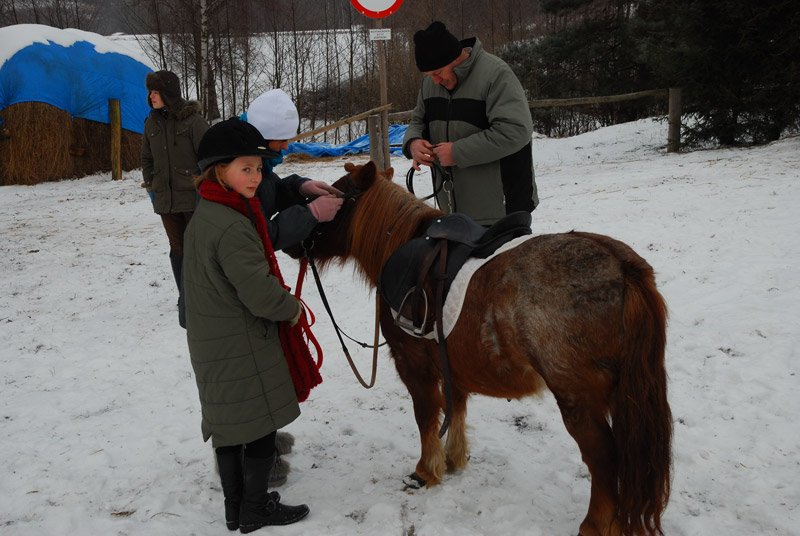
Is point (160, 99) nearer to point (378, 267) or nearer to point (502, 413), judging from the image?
point (378, 267)

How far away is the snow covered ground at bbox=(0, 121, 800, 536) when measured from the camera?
2.55m

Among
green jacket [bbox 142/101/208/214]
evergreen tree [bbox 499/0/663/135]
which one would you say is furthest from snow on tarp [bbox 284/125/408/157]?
green jacket [bbox 142/101/208/214]

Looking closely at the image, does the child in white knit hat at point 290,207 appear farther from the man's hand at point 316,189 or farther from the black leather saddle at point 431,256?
the black leather saddle at point 431,256

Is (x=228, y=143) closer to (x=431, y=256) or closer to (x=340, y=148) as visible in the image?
(x=431, y=256)

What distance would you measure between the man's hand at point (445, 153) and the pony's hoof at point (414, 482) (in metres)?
1.68

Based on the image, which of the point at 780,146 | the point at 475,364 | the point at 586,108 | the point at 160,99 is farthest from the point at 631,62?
the point at 475,364

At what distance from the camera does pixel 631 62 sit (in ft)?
62.2

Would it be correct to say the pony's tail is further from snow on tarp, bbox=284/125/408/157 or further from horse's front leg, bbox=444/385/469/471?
snow on tarp, bbox=284/125/408/157

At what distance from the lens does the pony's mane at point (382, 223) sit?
2.61 meters

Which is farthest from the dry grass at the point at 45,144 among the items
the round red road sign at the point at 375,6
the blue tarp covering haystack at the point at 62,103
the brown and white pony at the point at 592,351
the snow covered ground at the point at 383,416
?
the brown and white pony at the point at 592,351

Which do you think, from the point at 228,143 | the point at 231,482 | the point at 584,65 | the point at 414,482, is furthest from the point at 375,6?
the point at 584,65

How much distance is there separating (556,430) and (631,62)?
19213 millimetres

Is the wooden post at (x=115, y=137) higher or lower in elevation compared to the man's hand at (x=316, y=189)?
higher

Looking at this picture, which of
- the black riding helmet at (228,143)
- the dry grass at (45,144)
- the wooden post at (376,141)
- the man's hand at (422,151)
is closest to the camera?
the black riding helmet at (228,143)
